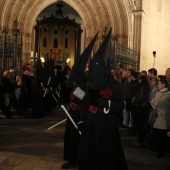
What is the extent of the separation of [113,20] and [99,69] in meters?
16.1

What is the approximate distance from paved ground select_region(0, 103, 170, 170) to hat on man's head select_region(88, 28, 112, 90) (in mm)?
2107

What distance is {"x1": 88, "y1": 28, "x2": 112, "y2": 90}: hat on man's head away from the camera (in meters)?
4.27

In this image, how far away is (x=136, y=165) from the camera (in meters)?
5.95

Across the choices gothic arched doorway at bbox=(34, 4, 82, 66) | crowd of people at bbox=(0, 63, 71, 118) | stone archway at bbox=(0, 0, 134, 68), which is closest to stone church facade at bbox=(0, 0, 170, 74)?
stone archway at bbox=(0, 0, 134, 68)

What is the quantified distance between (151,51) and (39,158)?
17422 mm

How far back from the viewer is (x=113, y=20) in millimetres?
19703

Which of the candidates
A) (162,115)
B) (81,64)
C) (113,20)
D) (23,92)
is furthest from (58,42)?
(81,64)

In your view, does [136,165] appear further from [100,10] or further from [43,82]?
[100,10]

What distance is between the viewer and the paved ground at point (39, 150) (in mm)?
5836

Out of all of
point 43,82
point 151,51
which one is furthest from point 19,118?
point 151,51

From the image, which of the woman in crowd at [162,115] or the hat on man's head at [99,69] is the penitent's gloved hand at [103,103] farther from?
the woman in crowd at [162,115]

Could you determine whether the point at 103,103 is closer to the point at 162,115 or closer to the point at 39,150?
the point at 162,115

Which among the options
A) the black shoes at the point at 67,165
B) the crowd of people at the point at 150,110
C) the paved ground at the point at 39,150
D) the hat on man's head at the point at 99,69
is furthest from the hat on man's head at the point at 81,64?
the crowd of people at the point at 150,110

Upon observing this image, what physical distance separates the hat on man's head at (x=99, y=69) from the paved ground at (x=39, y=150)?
211 cm
